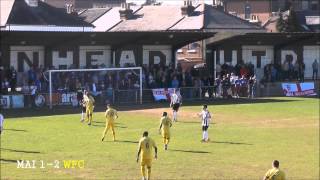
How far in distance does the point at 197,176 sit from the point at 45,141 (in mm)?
8995

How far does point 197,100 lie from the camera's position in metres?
50.7

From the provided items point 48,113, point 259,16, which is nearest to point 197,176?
point 48,113

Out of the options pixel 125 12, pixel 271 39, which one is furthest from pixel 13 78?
pixel 125 12

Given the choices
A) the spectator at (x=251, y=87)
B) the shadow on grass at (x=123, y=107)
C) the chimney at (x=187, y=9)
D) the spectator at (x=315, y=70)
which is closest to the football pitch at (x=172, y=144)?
the shadow on grass at (x=123, y=107)

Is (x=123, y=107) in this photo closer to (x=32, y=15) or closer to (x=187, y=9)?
(x=32, y=15)

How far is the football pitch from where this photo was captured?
23.8 meters

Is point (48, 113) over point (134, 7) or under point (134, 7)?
under

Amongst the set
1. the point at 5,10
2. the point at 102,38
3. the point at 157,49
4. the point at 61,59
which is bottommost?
the point at 61,59

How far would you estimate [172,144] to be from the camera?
2992 cm

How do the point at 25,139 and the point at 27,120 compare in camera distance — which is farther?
the point at 27,120

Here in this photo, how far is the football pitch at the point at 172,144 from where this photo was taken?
23812 millimetres

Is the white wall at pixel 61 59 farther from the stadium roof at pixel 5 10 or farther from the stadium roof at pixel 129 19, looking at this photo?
the stadium roof at pixel 5 10

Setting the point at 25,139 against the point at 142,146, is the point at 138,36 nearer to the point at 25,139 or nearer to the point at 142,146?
the point at 25,139

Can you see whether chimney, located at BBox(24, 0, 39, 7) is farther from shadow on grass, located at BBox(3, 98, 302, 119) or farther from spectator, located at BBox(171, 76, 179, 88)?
shadow on grass, located at BBox(3, 98, 302, 119)
